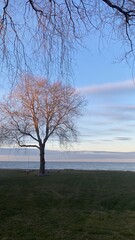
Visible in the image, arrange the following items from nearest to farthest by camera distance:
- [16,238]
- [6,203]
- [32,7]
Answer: [32,7]
[16,238]
[6,203]

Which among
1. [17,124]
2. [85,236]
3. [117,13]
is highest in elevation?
[17,124]

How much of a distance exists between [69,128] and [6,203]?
20.3 meters

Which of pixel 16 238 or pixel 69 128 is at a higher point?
pixel 69 128

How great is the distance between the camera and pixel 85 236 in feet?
30.3

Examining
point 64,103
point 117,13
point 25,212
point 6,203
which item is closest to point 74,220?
point 25,212

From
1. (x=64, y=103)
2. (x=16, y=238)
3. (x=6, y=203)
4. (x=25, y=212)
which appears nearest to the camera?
(x=16, y=238)

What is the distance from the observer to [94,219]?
39.7ft

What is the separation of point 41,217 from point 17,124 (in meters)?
23.6

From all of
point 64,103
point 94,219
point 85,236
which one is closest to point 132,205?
point 94,219

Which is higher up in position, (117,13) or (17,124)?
(17,124)

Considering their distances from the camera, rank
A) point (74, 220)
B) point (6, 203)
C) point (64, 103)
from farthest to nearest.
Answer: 1. point (64, 103)
2. point (6, 203)
3. point (74, 220)

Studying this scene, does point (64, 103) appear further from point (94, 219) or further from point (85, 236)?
point (85, 236)

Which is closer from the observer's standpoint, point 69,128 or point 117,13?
point 117,13

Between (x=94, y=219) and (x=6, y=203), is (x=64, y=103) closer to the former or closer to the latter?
(x=6, y=203)
